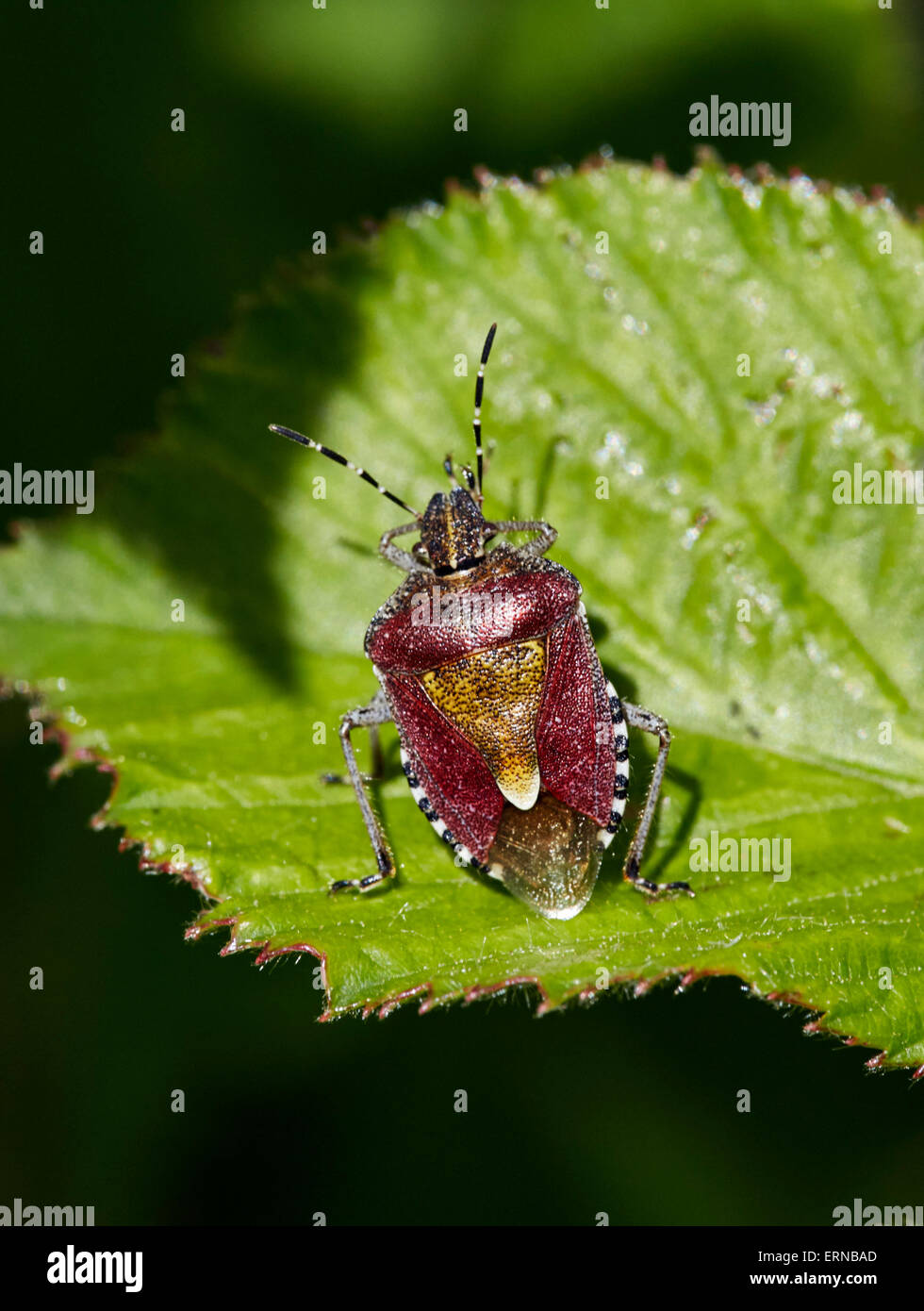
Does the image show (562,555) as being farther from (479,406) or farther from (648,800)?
(648,800)

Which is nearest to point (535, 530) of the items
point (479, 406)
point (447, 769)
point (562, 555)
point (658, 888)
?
point (562, 555)

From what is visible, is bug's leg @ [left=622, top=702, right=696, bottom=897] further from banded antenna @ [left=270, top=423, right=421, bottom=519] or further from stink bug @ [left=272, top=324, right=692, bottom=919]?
banded antenna @ [left=270, top=423, right=421, bottom=519]

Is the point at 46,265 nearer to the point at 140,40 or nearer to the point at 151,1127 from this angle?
the point at 140,40

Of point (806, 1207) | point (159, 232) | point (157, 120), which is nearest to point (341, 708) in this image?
point (806, 1207)

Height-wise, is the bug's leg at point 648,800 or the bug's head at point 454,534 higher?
the bug's head at point 454,534

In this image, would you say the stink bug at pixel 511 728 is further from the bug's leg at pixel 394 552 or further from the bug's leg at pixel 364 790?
the bug's leg at pixel 394 552

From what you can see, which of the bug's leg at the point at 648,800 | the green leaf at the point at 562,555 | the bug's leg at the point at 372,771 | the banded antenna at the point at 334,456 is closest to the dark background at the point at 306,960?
the green leaf at the point at 562,555
